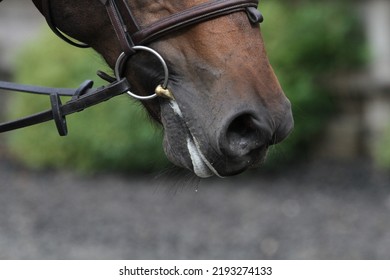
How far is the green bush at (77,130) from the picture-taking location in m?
7.87

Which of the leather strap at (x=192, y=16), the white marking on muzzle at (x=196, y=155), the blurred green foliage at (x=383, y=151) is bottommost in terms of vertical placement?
the blurred green foliage at (x=383, y=151)

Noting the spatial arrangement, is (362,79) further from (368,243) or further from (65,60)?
(65,60)

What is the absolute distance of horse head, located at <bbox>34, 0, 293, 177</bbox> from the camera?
2379 mm

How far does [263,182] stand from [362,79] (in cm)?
144

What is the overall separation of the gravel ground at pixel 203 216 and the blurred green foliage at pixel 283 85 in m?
0.26

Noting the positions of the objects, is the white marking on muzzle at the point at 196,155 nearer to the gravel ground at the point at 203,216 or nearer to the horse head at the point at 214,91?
the horse head at the point at 214,91

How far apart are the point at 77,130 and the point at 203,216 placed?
1909 millimetres

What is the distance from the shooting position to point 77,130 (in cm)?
822

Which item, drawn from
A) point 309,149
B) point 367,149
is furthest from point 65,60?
point 367,149

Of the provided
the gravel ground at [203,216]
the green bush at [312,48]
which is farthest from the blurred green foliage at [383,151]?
the green bush at [312,48]

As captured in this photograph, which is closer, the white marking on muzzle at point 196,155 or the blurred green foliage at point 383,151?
the white marking on muzzle at point 196,155

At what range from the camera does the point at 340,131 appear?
8.30 metres

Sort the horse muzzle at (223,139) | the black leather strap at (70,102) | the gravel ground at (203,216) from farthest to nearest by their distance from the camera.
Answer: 1. the gravel ground at (203,216)
2. the black leather strap at (70,102)
3. the horse muzzle at (223,139)
